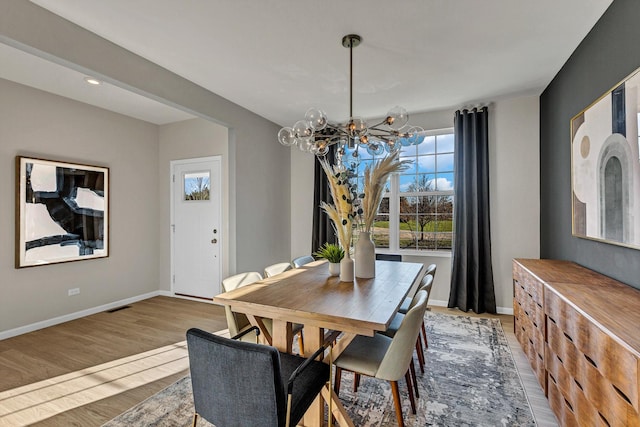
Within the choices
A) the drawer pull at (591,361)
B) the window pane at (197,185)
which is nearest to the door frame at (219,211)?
the window pane at (197,185)

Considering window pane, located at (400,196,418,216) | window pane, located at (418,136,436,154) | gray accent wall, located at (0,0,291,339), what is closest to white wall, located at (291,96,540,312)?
window pane, located at (418,136,436,154)

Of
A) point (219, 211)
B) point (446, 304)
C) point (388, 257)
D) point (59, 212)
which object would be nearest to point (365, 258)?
point (388, 257)

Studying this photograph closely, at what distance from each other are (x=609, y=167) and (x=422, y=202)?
2.35 metres

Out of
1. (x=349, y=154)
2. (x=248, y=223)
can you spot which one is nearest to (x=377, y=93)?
(x=349, y=154)

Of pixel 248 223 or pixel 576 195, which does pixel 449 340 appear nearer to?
pixel 576 195

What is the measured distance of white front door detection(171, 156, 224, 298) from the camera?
4387 mm

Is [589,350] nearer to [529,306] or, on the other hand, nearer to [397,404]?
[397,404]

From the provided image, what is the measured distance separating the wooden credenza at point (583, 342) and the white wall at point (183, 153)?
359 cm

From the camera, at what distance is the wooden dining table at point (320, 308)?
4.78ft

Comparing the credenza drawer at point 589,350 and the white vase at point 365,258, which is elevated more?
the white vase at point 365,258

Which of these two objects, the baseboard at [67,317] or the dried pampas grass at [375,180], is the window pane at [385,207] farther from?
the baseboard at [67,317]

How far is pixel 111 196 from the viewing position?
163 inches

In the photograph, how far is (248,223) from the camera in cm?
397

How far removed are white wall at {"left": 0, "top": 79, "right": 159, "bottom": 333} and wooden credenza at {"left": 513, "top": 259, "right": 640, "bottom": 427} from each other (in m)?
4.87
